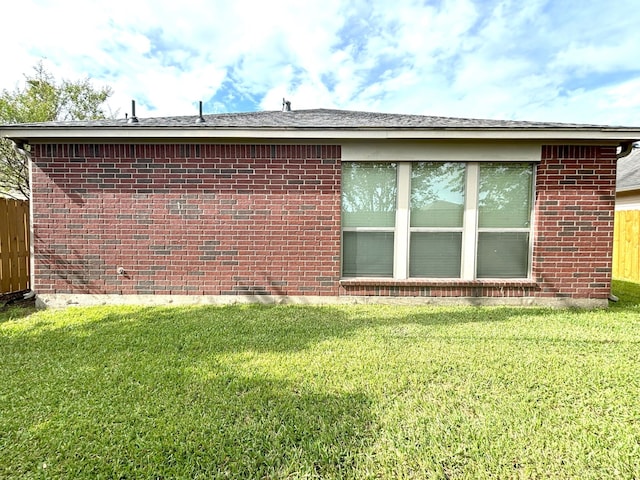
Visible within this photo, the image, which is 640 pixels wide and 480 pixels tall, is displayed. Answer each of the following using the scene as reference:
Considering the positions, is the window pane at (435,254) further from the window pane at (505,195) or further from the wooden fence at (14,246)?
the wooden fence at (14,246)

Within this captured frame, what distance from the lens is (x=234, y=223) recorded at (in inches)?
201

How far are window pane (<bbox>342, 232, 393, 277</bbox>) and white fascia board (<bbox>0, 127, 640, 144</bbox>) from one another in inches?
62.6

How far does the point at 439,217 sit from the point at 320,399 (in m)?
3.75

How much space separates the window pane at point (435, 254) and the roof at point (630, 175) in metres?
7.40

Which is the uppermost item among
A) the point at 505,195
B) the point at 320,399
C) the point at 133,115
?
the point at 133,115

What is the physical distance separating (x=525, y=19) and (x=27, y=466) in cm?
1096

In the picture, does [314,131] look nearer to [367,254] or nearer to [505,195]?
[367,254]

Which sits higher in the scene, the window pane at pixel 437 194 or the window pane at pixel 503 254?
the window pane at pixel 437 194

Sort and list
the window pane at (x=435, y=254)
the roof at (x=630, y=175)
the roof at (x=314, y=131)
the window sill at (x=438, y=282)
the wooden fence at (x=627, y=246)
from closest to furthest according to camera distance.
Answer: the roof at (x=314, y=131) < the window sill at (x=438, y=282) < the window pane at (x=435, y=254) < the wooden fence at (x=627, y=246) < the roof at (x=630, y=175)

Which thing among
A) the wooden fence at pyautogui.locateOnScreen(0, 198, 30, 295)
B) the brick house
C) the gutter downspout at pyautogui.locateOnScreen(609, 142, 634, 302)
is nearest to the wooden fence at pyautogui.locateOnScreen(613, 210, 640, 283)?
the gutter downspout at pyautogui.locateOnScreen(609, 142, 634, 302)

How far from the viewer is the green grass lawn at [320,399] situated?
5.90ft

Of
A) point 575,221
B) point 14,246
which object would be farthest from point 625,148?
point 14,246

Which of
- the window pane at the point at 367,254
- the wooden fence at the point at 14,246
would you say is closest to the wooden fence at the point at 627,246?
the window pane at the point at 367,254

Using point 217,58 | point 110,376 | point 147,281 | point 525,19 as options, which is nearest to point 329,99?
point 217,58
